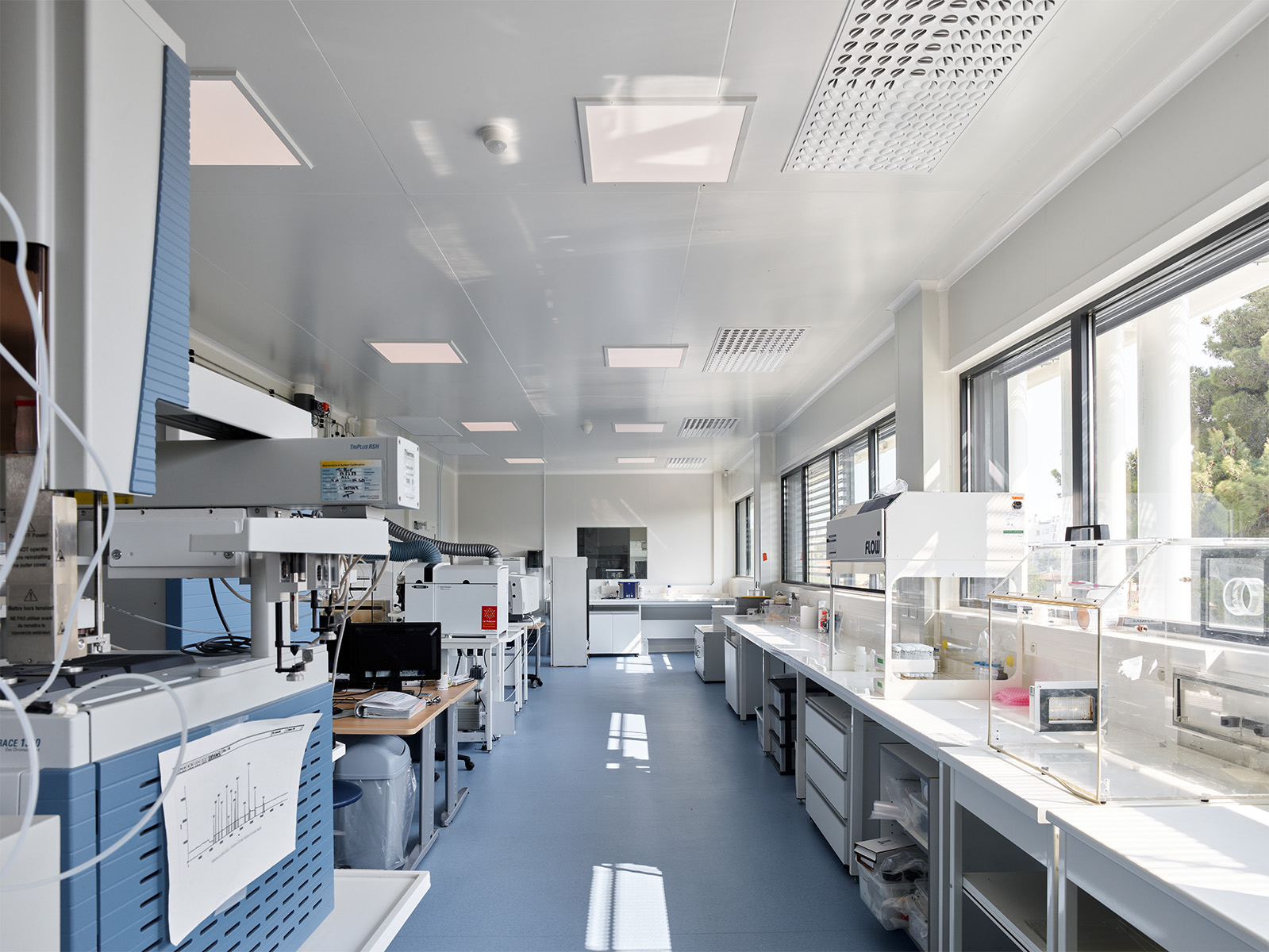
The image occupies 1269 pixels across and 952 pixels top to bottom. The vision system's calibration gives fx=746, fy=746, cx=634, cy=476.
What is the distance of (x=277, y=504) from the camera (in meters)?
1.35

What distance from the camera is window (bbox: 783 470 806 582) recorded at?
7.68 m

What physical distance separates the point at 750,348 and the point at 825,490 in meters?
2.33

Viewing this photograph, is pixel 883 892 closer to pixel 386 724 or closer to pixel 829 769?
pixel 829 769

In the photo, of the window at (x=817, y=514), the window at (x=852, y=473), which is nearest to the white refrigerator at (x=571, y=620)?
the window at (x=817, y=514)

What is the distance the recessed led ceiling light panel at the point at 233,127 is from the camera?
2.14m

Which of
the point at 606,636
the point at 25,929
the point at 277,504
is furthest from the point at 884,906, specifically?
the point at 606,636

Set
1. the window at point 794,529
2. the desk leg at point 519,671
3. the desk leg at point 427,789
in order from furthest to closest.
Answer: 1. the window at point 794,529
2. the desk leg at point 519,671
3. the desk leg at point 427,789

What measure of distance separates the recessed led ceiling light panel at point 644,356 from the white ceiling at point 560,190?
10 cm

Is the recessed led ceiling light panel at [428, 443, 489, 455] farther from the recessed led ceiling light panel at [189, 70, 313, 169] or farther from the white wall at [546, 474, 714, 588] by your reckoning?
the recessed led ceiling light panel at [189, 70, 313, 169]

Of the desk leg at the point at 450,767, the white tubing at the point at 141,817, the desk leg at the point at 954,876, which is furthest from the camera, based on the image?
the desk leg at the point at 450,767

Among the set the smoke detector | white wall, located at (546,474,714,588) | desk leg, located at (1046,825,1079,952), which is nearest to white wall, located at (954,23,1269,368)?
desk leg, located at (1046,825,1079,952)

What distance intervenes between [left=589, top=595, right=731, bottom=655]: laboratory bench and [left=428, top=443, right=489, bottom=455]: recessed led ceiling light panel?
263cm

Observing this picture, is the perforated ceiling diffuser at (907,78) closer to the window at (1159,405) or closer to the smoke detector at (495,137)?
the window at (1159,405)

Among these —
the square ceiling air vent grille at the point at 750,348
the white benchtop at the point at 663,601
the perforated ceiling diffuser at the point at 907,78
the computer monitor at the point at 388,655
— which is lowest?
the white benchtop at the point at 663,601
